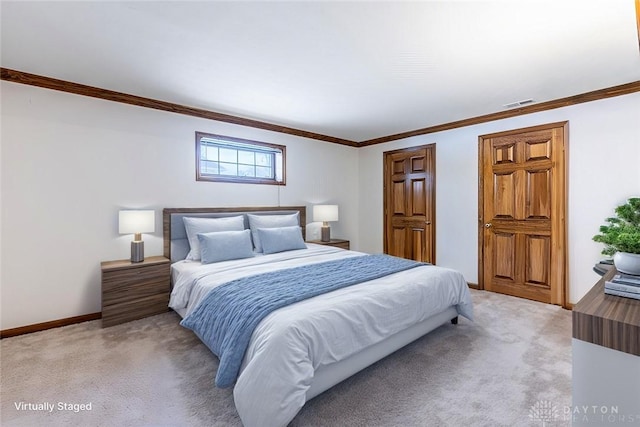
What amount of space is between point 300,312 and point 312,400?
58 centimetres

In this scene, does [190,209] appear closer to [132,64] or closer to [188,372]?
[132,64]

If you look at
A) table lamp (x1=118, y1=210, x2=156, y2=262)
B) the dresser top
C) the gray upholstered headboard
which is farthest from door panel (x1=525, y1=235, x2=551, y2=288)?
table lamp (x1=118, y1=210, x2=156, y2=262)

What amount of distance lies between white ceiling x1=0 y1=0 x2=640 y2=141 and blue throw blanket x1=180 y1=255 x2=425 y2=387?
1.79 metres

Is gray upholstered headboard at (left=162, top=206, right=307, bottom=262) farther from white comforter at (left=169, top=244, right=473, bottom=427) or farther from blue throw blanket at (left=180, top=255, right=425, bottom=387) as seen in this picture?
blue throw blanket at (left=180, top=255, right=425, bottom=387)

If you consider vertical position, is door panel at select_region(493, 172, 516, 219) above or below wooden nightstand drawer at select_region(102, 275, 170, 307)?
above

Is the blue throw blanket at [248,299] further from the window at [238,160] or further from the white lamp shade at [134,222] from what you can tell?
the window at [238,160]

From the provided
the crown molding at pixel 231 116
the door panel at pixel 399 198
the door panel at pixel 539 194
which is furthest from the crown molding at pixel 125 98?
the door panel at pixel 539 194

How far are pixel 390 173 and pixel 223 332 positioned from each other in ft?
13.3

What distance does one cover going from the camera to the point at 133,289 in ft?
9.81

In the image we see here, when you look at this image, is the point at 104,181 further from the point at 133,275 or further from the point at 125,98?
the point at 133,275

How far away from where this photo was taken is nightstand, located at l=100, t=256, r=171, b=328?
285 centimetres

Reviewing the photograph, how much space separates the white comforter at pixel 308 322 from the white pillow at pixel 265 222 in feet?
2.52

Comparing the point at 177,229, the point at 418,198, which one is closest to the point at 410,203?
the point at 418,198

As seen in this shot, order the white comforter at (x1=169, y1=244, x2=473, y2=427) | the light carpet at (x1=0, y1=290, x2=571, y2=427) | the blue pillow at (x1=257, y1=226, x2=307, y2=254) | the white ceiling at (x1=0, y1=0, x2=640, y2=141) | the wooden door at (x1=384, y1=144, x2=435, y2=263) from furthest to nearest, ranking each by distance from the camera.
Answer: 1. the wooden door at (x1=384, y1=144, x2=435, y2=263)
2. the blue pillow at (x1=257, y1=226, x2=307, y2=254)
3. the white ceiling at (x1=0, y1=0, x2=640, y2=141)
4. the light carpet at (x1=0, y1=290, x2=571, y2=427)
5. the white comforter at (x1=169, y1=244, x2=473, y2=427)
